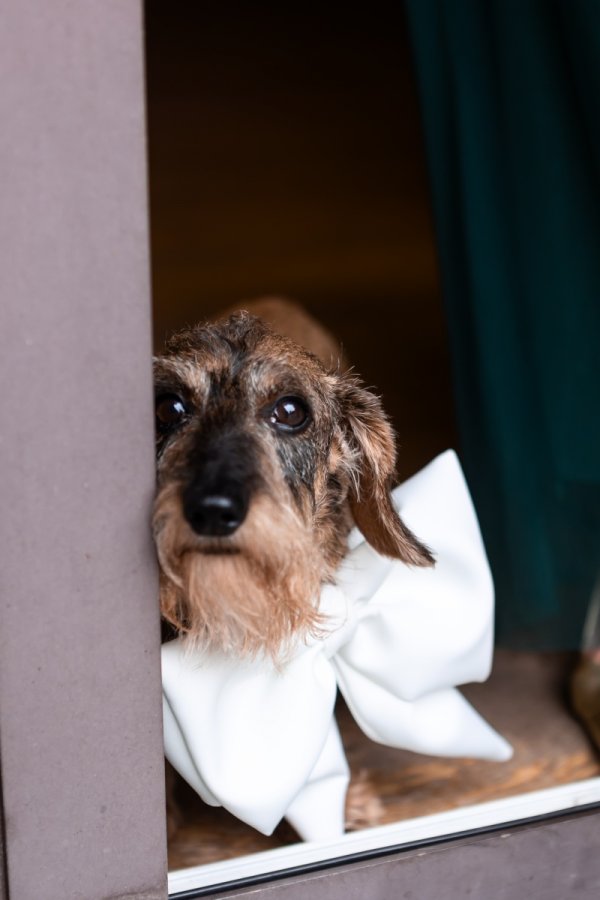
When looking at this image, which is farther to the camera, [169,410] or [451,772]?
[451,772]

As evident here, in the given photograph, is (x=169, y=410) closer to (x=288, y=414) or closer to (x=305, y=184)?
(x=288, y=414)

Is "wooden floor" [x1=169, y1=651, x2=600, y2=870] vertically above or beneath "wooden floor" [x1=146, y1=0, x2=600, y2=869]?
beneath

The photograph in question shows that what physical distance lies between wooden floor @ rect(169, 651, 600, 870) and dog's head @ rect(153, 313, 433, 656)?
52 cm

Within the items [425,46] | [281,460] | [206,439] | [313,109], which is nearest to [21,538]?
[206,439]

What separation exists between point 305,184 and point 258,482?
6.26 meters

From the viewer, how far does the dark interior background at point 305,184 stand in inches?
203

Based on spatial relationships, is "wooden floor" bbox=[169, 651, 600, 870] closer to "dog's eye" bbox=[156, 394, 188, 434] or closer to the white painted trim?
the white painted trim

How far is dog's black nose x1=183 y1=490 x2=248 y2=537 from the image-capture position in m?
1.29

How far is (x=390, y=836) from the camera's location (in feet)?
5.39

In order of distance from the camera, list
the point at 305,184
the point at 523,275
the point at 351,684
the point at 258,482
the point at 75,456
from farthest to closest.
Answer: the point at 305,184 → the point at 523,275 → the point at 351,684 → the point at 258,482 → the point at 75,456

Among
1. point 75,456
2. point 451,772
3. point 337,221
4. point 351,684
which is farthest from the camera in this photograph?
point 337,221

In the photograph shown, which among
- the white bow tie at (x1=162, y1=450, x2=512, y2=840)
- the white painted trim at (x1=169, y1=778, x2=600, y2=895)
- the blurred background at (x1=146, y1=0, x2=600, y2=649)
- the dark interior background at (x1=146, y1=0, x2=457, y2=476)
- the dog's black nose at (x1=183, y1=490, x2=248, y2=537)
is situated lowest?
the white painted trim at (x1=169, y1=778, x2=600, y2=895)

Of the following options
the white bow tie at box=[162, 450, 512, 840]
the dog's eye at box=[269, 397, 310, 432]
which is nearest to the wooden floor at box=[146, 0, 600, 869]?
the white bow tie at box=[162, 450, 512, 840]

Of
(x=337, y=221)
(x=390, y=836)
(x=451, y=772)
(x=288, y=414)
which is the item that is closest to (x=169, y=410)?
(x=288, y=414)
